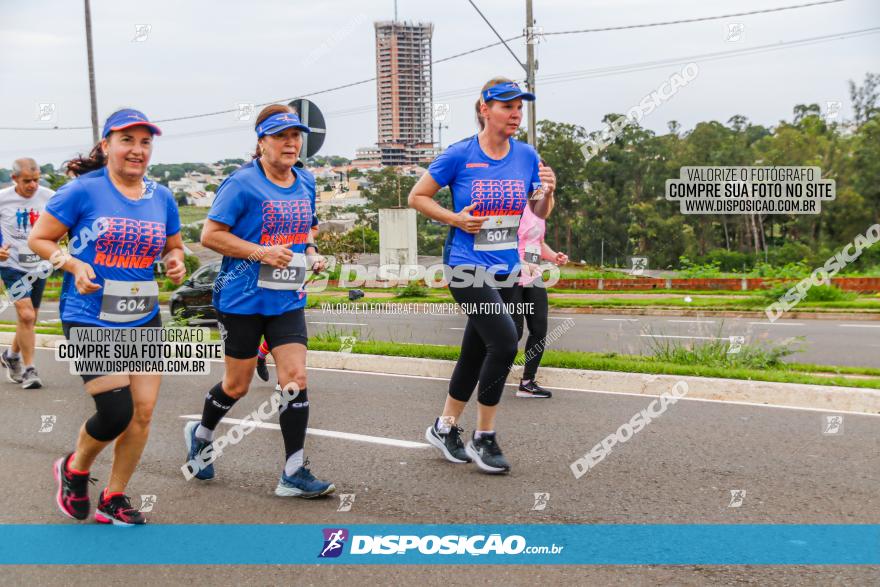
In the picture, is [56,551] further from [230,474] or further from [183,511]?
[230,474]

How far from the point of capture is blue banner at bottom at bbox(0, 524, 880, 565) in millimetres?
3988

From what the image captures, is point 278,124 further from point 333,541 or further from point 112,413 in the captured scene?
point 333,541

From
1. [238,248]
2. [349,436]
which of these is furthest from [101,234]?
[349,436]

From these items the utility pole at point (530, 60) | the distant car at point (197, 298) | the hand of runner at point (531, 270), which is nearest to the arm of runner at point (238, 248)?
the hand of runner at point (531, 270)

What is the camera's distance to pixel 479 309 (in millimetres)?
5422

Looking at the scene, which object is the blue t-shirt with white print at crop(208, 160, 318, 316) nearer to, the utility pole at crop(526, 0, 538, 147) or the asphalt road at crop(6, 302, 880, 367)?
the asphalt road at crop(6, 302, 880, 367)

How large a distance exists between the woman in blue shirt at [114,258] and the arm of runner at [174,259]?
11 millimetres

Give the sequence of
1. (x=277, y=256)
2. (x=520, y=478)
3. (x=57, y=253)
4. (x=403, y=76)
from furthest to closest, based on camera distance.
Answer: (x=403, y=76) → (x=520, y=478) → (x=277, y=256) → (x=57, y=253)

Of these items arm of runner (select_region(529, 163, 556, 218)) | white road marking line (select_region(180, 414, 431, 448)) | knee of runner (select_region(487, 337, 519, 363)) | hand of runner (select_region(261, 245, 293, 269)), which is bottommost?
white road marking line (select_region(180, 414, 431, 448))

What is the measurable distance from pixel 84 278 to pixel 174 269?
52 centimetres

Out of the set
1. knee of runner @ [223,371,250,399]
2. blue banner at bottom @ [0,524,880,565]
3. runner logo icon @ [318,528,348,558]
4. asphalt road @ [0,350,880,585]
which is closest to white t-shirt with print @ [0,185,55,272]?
asphalt road @ [0,350,880,585]

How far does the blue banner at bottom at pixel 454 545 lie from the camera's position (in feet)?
13.1

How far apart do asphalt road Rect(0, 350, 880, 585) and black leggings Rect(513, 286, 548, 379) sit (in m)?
0.59

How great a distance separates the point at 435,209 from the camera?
5.47 m
